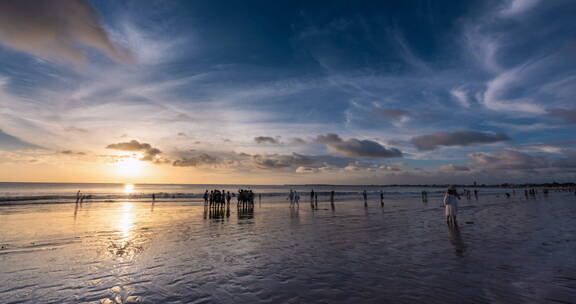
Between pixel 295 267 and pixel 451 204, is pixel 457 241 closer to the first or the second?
pixel 451 204

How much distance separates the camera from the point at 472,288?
7.93 metres

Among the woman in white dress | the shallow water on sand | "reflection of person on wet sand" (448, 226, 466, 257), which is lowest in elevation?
"reflection of person on wet sand" (448, 226, 466, 257)

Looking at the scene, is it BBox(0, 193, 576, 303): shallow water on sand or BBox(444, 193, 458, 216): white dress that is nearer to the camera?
BBox(0, 193, 576, 303): shallow water on sand

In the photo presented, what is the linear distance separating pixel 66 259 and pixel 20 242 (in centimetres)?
670

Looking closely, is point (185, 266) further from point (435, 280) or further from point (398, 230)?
point (398, 230)

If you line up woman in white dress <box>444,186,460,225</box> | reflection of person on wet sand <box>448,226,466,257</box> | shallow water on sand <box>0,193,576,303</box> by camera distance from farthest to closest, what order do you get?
woman in white dress <box>444,186,460,225</box> → reflection of person on wet sand <box>448,226,466,257</box> → shallow water on sand <box>0,193,576,303</box>

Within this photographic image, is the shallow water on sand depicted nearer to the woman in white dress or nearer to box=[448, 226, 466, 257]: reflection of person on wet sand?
box=[448, 226, 466, 257]: reflection of person on wet sand

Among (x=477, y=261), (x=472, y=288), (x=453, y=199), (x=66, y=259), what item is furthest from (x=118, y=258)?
(x=453, y=199)

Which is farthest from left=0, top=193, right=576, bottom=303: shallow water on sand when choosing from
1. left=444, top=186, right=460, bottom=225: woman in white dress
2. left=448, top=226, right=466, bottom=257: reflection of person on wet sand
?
left=444, top=186, right=460, bottom=225: woman in white dress

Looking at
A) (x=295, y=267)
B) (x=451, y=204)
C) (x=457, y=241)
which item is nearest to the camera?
(x=295, y=267)

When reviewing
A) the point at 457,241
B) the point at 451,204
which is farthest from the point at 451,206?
the point at 457,241

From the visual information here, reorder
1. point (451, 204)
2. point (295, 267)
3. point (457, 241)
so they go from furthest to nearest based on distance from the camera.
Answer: point (451, 204) < point (457, 241) < point (295, 267)

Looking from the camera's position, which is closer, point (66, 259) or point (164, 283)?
point (164, 283)

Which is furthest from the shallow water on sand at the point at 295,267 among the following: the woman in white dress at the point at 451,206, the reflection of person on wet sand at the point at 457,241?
the woman in white dress at the point at 451,206
